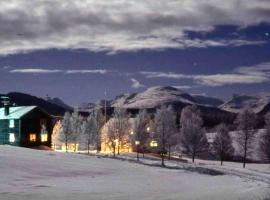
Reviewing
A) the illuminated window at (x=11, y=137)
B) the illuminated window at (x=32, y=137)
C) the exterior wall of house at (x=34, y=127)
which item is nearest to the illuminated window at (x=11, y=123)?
the illuminated window at (x=11, y=137)

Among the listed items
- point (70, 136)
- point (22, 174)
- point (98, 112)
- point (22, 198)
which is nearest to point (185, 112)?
point (98, 112)

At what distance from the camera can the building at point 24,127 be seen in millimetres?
102125

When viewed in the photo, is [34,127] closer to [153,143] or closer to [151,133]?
[151,133]

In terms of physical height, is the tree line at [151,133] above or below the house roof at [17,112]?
below

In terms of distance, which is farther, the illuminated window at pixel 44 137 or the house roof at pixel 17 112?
the illuminated window at pixel 44 137

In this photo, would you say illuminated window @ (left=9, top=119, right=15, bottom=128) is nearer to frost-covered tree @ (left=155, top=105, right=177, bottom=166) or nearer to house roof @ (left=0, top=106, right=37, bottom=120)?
house roof @ (left=0, top=106, right=37, bottom=120)

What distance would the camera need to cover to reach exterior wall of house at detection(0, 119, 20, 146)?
10206 cm

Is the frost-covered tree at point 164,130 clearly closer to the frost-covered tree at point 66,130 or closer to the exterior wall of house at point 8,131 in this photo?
the frost-covered tree at point 66,130

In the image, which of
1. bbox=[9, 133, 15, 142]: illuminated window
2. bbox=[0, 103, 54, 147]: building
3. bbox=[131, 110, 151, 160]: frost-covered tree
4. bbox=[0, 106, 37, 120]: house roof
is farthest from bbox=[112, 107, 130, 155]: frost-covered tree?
bbox=[9, 133, 15, 142]: illuminated window

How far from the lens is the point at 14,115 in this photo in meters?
103

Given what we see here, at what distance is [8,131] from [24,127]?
3.64 metres

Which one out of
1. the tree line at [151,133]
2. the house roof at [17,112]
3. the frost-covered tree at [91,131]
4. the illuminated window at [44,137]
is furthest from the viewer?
the frost-covered tree at [91,131]

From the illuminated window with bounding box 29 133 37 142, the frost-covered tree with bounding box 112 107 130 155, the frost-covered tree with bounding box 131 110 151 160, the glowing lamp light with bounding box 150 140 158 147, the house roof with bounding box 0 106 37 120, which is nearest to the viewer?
the house roof with bounding box 0 106 37 120

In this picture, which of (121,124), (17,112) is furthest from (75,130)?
(17,112)
